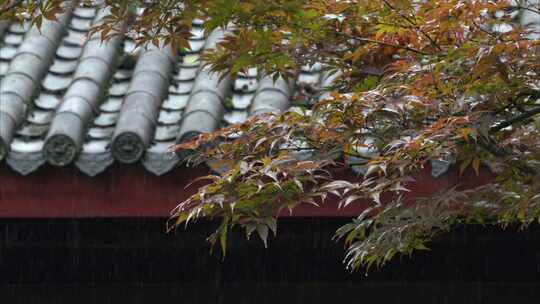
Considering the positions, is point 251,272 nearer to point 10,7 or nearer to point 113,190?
point 113,190

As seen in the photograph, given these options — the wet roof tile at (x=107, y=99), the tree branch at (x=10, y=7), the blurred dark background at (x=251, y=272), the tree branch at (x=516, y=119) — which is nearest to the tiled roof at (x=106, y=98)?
the wet roof tile at (x=107, y=99)

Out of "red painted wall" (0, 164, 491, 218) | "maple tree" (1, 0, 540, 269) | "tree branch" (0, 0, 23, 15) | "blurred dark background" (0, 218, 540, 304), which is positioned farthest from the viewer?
"blurred dark background" (0, 218, 540, 304)

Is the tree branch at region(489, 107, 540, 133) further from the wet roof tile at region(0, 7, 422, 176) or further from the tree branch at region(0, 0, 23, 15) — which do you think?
the tree branch at region(0, 0, 23, 15)

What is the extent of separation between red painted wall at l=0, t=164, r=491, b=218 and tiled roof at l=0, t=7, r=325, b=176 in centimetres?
5

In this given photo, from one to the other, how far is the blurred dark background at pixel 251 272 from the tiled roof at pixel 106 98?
0.56 m

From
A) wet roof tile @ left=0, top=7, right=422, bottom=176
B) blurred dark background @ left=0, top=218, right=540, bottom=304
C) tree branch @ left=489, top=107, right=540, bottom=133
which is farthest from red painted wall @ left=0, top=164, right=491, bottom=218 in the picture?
tree branch @ left=489, top=107, right=540, bottom=133

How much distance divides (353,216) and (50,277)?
162cm

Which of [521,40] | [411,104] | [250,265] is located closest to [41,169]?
[250,265]

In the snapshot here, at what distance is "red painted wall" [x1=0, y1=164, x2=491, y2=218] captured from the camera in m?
3.82

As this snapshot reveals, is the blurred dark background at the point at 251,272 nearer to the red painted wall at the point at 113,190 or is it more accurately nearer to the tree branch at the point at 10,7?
the red painted wall at the point at 113,190

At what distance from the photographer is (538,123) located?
9.80 feet

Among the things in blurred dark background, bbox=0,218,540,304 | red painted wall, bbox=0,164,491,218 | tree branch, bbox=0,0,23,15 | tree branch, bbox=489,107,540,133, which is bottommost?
blurred dark background, bbox=0,218,540,304

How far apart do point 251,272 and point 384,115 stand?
2081mm

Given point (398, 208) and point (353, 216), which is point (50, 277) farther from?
point (398, 208)
